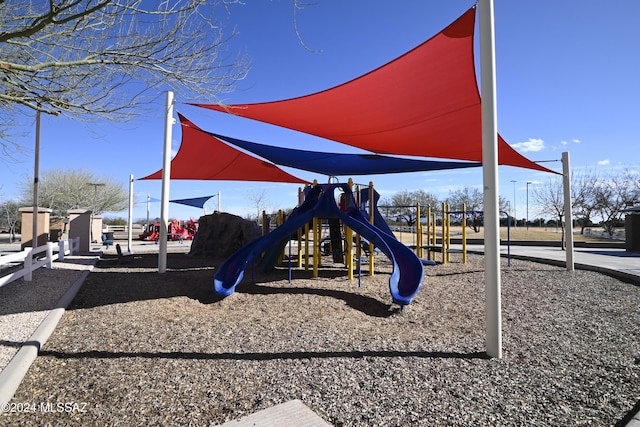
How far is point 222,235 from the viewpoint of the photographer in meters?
13.1

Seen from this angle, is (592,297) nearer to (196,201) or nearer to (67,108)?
(67,108)

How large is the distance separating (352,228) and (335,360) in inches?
151

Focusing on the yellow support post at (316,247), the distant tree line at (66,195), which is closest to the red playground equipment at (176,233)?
the distant tree line at (66,195)

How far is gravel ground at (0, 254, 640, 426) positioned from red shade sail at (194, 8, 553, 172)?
2.94 m

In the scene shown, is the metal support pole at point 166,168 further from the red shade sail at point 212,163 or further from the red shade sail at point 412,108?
the red shade sail at point 412,108

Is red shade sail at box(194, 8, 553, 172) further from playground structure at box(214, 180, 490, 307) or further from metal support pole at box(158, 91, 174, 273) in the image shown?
metal support pole at box(158, 91, 174, 273)

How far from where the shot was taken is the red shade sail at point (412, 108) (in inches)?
185

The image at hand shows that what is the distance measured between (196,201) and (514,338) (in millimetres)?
19642

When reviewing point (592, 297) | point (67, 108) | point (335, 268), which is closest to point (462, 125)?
point (592, 297)

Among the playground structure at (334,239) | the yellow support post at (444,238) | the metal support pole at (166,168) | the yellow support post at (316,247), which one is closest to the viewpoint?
the playground structure at (334,239)

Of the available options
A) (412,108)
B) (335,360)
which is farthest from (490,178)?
(412,108)

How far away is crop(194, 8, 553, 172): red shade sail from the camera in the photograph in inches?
185

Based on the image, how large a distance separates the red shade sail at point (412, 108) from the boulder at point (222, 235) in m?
5.95

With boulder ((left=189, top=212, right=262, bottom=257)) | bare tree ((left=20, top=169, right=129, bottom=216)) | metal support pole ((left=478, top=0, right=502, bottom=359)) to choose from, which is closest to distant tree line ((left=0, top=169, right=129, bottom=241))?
bare tree ((left=20, top=169, right=129, bottom=216))
